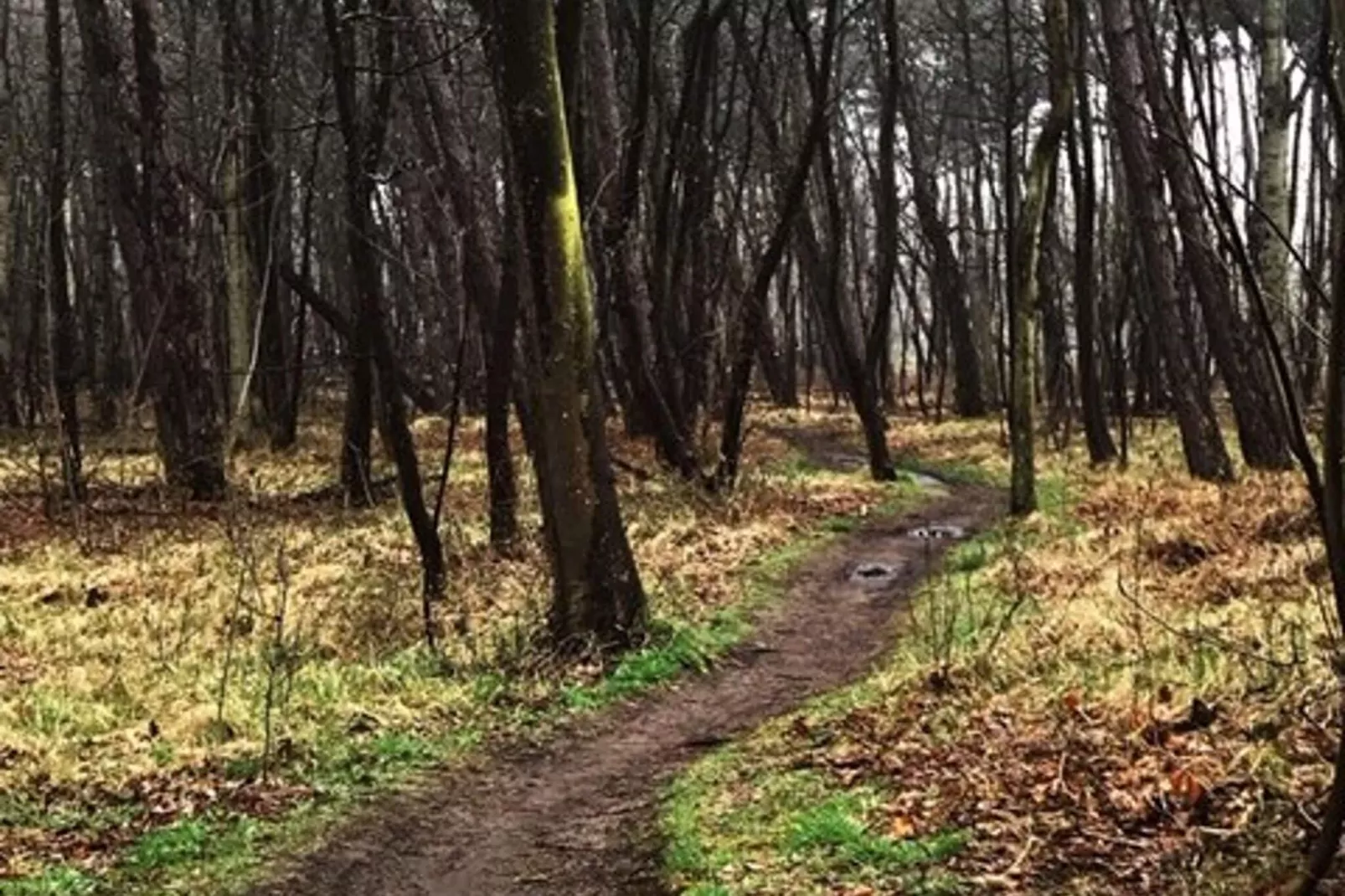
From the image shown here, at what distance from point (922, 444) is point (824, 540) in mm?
10757

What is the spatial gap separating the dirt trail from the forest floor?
198mm

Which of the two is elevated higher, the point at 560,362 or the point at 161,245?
the point at 161,245

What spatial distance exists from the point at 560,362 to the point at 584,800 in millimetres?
2960

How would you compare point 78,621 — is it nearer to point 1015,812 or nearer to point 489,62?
point 489,62

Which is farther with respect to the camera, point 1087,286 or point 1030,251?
Result: point 1087,286

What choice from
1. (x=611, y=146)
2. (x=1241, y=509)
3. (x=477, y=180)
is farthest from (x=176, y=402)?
(x=1241, y=509)

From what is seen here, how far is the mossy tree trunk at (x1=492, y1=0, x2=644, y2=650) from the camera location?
8.41 metres

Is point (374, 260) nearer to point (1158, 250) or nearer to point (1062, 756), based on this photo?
point (1062, 756)

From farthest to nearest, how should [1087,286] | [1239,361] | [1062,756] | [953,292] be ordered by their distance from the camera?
[953,292]
[1087,286]
[1239,361]
[1062,756]

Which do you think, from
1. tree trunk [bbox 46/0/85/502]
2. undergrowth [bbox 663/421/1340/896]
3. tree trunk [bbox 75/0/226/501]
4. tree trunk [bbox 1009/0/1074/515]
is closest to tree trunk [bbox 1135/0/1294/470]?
tree trunk [bbox 1009/0/1074/515]

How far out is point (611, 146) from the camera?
1712cm

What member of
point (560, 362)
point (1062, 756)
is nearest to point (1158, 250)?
point (560, 362)

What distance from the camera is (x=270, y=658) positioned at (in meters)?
8.31

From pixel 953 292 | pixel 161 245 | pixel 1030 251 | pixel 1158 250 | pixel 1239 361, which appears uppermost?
pixel 161 245
